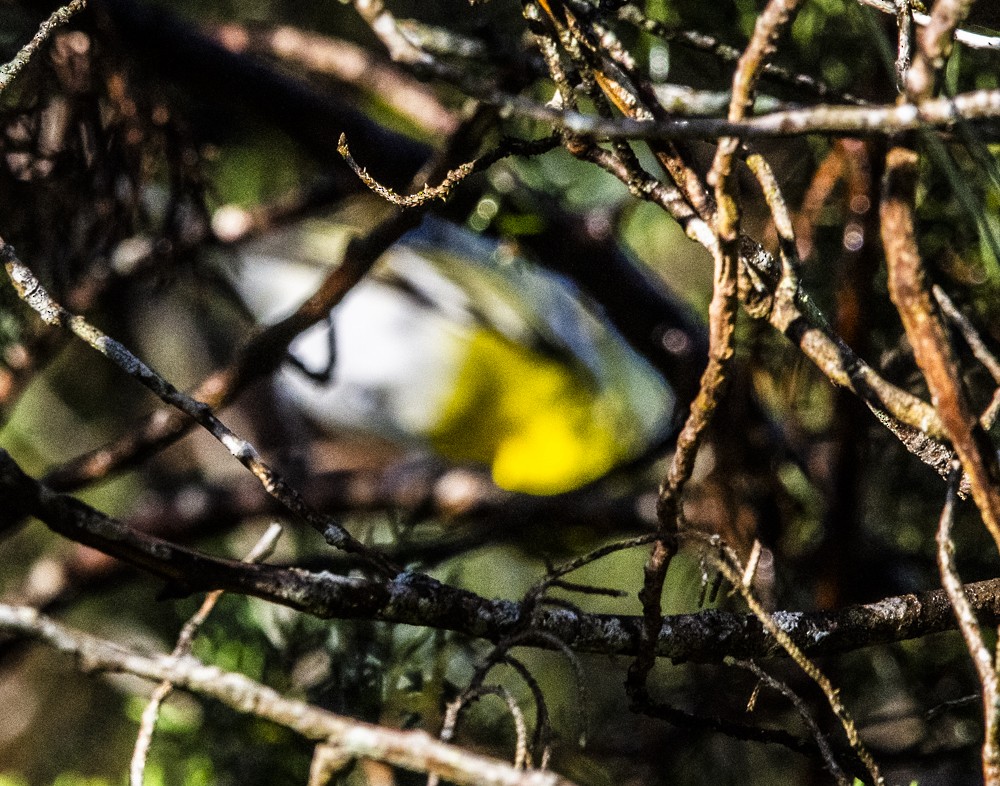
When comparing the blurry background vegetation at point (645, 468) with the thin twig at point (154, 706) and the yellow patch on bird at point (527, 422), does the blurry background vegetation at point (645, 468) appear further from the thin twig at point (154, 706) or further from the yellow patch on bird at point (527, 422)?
the thin twig at point (154, 706)

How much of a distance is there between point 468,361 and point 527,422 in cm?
22

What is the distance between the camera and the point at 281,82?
112cm

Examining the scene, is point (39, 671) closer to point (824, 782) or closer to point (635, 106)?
point (824, 782)

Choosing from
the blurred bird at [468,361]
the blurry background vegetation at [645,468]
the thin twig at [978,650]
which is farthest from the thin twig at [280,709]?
the blurred bird at [468,361]

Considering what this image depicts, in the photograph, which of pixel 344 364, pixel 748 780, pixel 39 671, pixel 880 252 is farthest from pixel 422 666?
pixel 39 671

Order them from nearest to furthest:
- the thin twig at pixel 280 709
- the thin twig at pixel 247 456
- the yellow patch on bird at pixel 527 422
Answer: the thin twig at pixel 280 709 → the thin twig at pixel 247 456 → the yellow patch on bird at pixel 527 422

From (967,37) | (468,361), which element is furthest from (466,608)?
(468,361)

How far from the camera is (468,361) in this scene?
1679 millimetres

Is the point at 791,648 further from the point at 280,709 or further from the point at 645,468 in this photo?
the point at 645,468

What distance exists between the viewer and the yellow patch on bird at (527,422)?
1.40 m

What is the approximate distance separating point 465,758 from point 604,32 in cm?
36

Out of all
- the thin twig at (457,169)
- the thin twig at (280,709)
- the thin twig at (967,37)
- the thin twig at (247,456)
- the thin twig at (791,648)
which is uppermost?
the thin twig at (967,37)

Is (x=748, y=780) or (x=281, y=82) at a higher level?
(x=281, y=82)

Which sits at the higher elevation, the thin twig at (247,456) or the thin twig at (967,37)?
the thin twig at (967,37)
